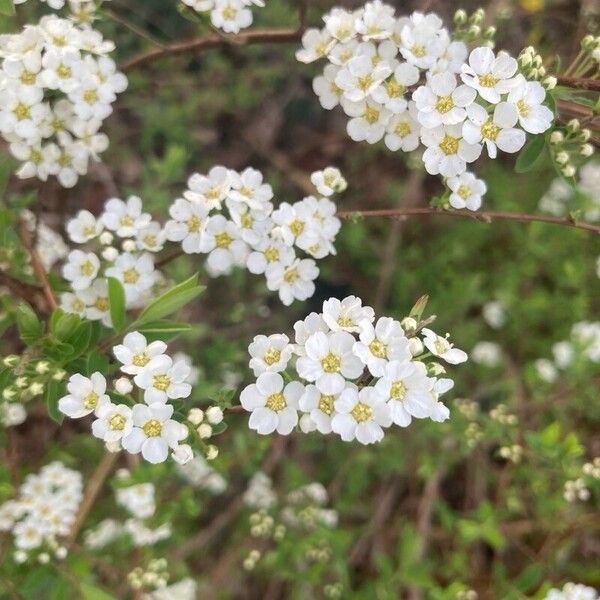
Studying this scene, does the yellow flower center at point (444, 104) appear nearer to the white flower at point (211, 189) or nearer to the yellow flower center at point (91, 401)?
the white flower at point (211, 189)

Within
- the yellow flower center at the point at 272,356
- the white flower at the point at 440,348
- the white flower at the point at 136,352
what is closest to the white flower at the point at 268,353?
the yellow flower center at the point at 272,356

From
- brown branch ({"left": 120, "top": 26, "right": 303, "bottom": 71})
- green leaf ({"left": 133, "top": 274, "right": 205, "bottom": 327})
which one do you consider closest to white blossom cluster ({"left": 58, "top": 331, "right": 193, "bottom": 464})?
green leaf ({"left": 133, "top": 274, "right": 205, "bottom": 327})

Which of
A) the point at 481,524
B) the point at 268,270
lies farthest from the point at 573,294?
the point at 268,270

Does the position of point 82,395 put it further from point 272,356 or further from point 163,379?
point 272,356

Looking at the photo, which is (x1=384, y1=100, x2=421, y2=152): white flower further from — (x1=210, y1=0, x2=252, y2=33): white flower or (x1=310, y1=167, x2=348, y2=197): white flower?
(x1=210, y1=0, x2=252, y2=33): white flower

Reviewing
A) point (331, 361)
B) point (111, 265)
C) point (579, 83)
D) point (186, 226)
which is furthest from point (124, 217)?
point (579, 83)

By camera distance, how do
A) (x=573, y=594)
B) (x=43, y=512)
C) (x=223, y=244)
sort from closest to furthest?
1. (x=223, y=244)
2. (x=573, y=594)
3. (x=43, y=512)

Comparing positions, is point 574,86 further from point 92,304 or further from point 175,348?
point 175,348
